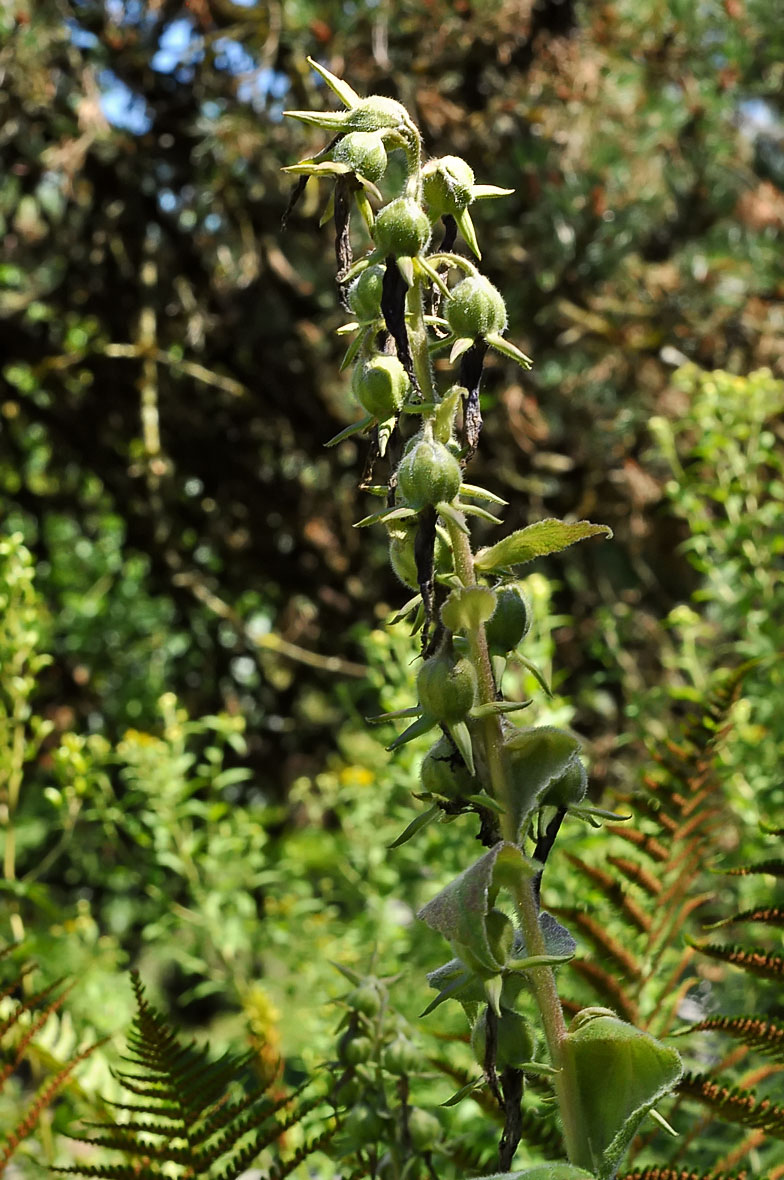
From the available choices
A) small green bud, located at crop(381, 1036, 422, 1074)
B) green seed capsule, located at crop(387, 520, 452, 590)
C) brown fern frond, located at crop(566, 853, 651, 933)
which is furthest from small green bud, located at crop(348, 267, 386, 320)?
brown fern frond, located at crop(566, 853, 651, 933)

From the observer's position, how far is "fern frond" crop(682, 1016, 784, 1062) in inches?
29.6

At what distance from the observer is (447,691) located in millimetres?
532

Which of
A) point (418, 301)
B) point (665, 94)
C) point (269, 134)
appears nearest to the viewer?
point (418, 301)

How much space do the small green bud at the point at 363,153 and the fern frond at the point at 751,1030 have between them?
57cm

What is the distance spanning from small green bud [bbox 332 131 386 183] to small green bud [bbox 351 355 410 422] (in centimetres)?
10

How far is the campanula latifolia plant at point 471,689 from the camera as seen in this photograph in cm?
53

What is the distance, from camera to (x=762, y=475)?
2816 millimetres

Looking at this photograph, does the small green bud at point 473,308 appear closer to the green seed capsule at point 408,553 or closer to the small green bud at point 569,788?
the green seed capsule at point 408,553

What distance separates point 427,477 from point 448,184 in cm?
18

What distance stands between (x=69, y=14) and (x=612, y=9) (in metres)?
1.48

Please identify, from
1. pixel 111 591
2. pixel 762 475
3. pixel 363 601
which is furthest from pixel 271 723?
pixel 762 475

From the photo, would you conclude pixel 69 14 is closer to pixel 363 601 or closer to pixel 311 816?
pixel 363 601

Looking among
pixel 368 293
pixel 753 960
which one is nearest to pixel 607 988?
pixel 753 960

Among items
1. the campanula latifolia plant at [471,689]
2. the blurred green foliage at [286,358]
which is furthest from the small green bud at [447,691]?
the blurred green foliage at [286,358]
